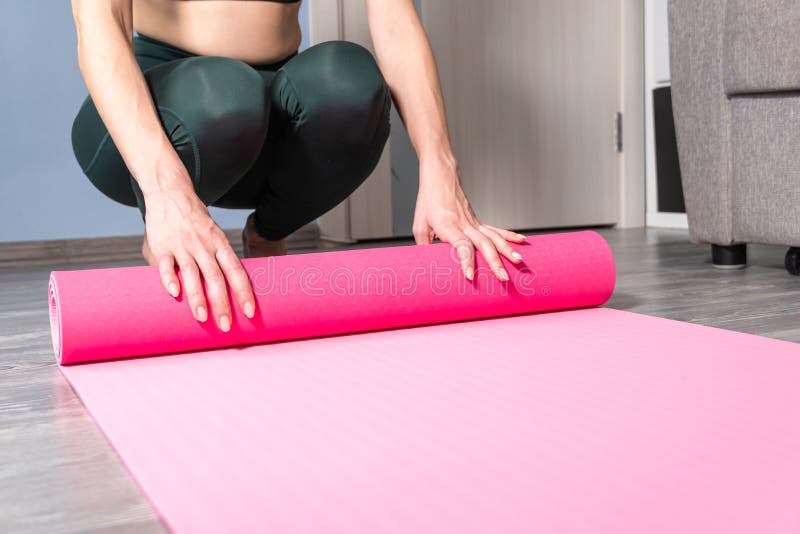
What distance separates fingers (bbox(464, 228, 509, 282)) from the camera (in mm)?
1144

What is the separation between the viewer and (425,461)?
0.61 meters

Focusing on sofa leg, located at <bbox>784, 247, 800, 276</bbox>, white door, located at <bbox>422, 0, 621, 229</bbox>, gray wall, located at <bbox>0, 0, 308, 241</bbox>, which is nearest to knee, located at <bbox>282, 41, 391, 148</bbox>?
sofa leg, located at <bbox>784, 247, 800, 276</bbox>

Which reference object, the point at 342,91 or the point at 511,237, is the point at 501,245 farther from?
the point at 342,91

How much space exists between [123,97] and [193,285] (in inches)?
12.1

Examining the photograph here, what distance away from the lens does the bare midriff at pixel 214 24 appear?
146 cm

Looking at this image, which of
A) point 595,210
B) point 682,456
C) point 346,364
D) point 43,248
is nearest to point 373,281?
point 346,364

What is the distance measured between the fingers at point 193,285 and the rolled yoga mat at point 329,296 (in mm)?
24

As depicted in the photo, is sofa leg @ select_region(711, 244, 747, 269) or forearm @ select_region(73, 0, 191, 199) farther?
sofa leg @ select_region(711, 244, 747, 269)

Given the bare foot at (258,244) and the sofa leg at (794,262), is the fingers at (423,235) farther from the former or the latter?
the sofa leg at (794,262)

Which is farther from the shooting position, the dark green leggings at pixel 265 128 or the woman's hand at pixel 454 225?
the dark green leggings at pixel 265 128

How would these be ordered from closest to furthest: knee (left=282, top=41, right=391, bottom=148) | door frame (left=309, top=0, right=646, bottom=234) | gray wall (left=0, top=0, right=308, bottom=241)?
knee (left=282, top=41, right=391, bottom=148) < gray wall (left=0, top=0, right=308, bottom=241) < door frame (left=309, top=0, right=646, bottom=234)

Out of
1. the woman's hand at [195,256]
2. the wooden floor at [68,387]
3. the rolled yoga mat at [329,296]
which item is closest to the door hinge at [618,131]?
the wooden floor at [68,387]

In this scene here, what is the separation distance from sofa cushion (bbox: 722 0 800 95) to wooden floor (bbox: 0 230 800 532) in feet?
1.28

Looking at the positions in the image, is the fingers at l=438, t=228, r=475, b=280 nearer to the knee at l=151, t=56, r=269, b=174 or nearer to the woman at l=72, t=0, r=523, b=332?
the woman at l=72, t=0, r=523, b=332
